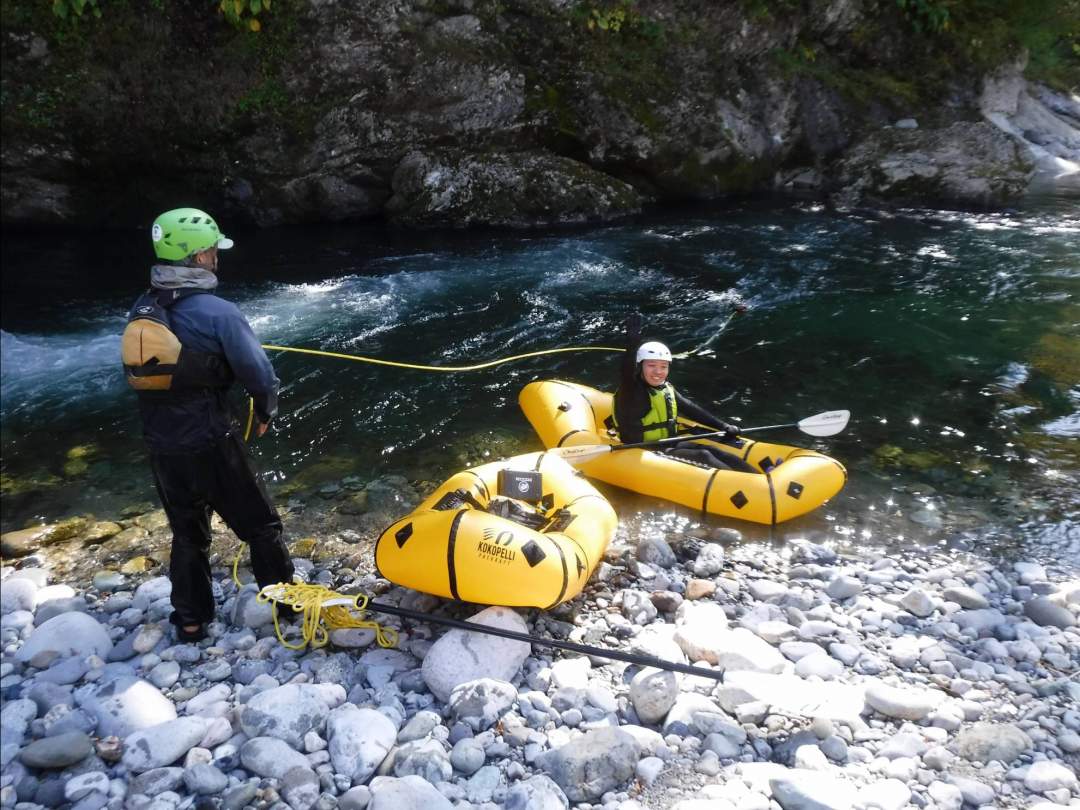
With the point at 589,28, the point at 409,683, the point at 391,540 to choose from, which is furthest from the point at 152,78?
the point at 409,683

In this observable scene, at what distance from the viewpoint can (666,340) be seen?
8.72 metres

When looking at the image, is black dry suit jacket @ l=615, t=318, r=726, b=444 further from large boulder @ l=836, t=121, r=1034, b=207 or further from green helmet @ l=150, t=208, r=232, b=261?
large boulder @ l=836, t=121, r=1034, b=207

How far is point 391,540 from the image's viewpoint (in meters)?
4.11

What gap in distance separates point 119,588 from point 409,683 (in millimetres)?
2137

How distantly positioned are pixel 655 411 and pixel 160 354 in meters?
3.83

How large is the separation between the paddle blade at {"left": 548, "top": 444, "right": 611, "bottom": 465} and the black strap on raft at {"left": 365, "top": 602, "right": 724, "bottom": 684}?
207cm

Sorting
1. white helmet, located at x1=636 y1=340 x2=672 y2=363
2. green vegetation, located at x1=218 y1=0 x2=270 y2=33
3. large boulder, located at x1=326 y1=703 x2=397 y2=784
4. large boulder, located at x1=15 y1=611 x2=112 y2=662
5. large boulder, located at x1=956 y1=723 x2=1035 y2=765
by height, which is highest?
green vegetation, located at x1=218 y1=0 x2=270 y2=33

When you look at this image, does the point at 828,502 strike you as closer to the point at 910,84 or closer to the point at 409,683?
the point at 409,683

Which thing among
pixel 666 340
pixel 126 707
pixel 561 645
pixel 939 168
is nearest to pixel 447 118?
pixel 666 340

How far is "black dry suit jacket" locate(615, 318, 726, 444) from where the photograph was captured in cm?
577

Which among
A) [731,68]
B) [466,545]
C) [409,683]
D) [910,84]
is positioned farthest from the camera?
[910,84]

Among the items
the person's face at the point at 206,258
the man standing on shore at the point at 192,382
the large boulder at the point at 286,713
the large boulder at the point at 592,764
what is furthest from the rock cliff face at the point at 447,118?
the large boulder at the point at 592,764

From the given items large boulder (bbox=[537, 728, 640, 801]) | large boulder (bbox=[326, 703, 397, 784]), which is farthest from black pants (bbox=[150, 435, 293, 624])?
large boulder (bbox=[537, 728, 640, 801])

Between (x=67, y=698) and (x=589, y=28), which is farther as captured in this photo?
(x=589, y=28)
